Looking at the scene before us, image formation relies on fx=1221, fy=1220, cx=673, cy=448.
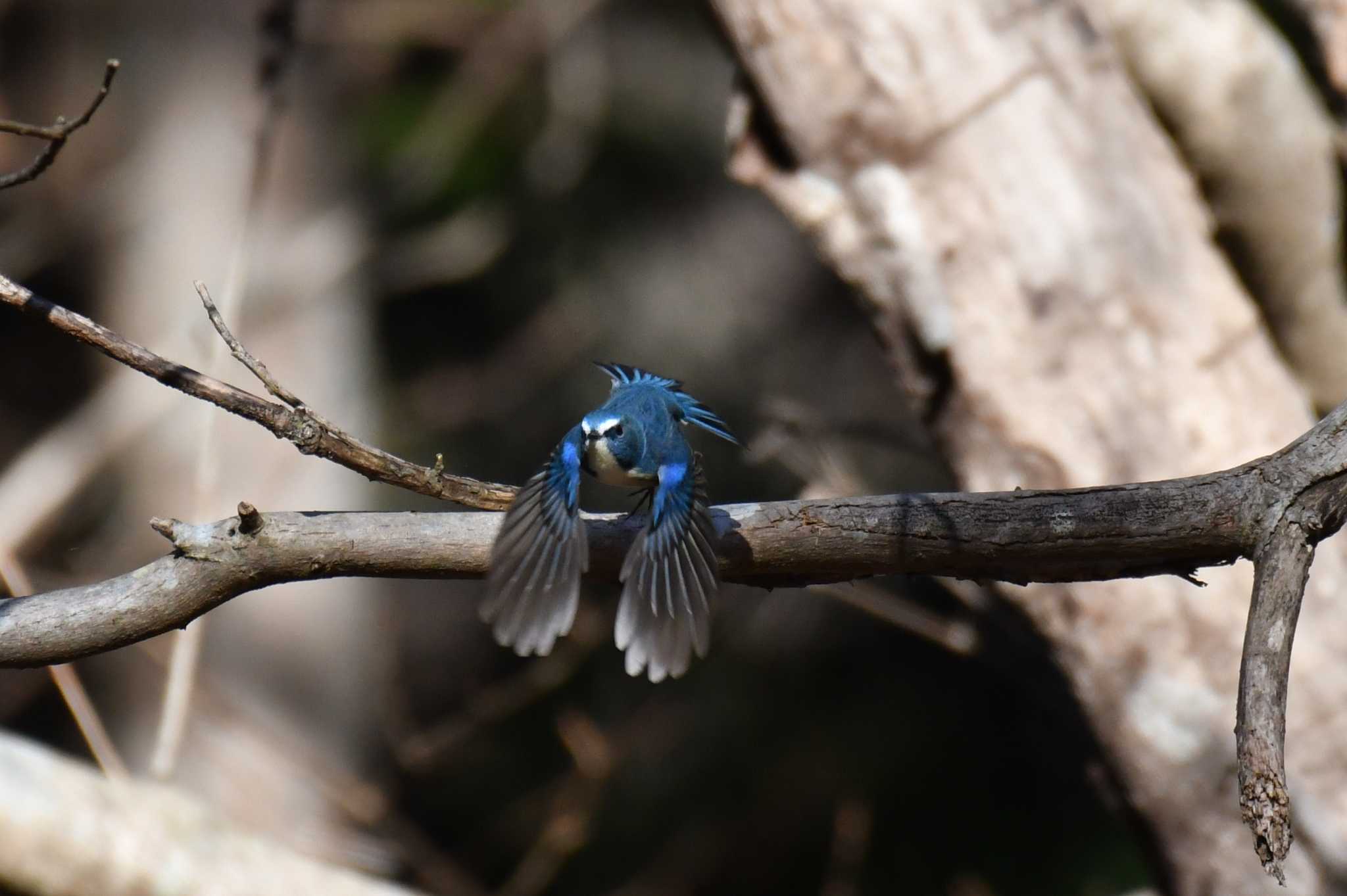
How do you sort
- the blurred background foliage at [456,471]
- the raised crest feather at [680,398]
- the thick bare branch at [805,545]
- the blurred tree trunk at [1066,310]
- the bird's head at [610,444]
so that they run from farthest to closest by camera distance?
1. the blurred background foliage at [456,471]
2. the blurred tree trunk at [1066,310]
3. the raised crest feather at [680,398]
4. the bird's head at [610,444]
5. the thick bare branch at [805,545]

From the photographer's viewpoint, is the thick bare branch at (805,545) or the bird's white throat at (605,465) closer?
the thick bare branch at (805,545)

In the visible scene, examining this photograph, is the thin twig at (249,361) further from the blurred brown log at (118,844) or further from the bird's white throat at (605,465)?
the blurred brown log at (118,844)

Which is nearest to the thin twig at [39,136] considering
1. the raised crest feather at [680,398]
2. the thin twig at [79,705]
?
the raised crest feather at [680,398]

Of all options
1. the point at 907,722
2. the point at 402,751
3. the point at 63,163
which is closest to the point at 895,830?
the point at 907,722

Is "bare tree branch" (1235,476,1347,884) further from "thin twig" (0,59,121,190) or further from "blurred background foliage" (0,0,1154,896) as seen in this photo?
"blurred background foliage" (0,0,1154,896)

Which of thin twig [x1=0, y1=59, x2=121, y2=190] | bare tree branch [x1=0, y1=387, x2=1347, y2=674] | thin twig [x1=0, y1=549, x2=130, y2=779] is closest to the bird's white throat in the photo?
bare tree branch [x1=0, y1=387, x2=1347, y2=674]

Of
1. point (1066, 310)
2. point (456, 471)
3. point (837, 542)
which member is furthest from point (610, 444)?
point (456, 471)

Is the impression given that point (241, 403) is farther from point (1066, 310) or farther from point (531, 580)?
point (1066, 310)

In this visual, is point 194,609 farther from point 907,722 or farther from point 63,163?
point 63,163
